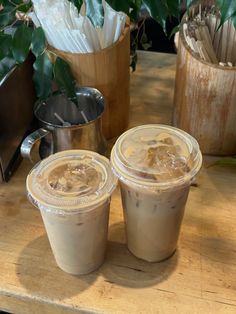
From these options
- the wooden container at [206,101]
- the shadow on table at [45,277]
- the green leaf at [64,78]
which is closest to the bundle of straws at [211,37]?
the wooden container at [206,101]

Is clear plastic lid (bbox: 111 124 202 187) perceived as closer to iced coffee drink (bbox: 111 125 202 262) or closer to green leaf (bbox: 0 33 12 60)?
iced coffee drink (bbox: 111 125 202 262)

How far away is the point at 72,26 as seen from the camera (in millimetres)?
838

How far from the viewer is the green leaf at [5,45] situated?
777 mm

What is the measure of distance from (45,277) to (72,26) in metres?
0.47

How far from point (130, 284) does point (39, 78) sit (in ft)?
1.35

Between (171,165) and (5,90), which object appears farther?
(5,90)

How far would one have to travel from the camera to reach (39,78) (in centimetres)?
83

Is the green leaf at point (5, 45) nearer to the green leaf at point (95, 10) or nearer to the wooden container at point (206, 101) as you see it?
the green leaf at point (95, 10)

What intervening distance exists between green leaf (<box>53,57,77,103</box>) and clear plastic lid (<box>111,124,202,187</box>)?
198 mm

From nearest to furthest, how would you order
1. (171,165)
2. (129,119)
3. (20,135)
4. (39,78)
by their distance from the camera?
(171,165), (39,78), (20,135), (129,119)

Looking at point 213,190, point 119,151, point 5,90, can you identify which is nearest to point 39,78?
point 5,90

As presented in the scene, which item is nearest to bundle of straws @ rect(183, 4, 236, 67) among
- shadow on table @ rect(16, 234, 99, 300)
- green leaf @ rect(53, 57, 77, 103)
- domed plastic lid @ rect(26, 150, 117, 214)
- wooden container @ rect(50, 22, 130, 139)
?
wooden container @ rect(50, 22, 130, 139)

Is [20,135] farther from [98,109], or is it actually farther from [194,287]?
[194,287]

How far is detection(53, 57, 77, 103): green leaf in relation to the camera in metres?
0.84
